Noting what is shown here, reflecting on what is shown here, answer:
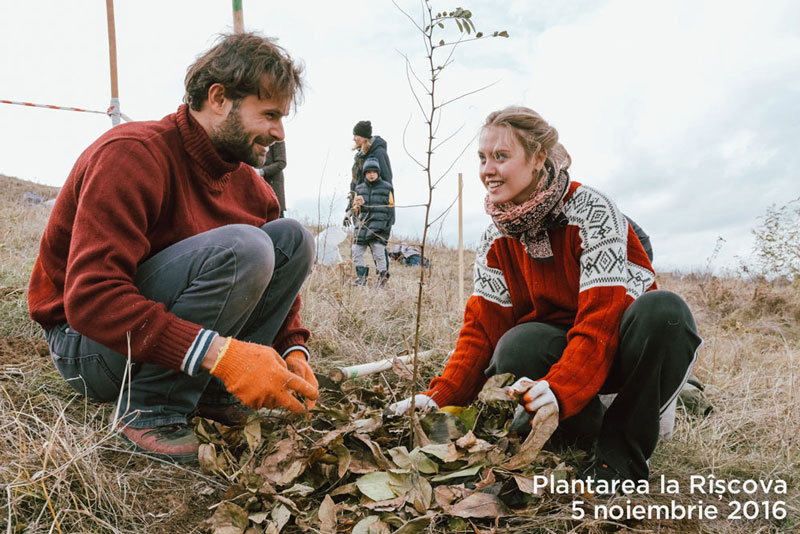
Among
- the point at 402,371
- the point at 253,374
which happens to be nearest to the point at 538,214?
the point at 402,371

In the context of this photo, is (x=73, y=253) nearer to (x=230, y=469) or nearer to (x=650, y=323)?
(x=230, y=469)

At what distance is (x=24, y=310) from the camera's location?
2498 mm

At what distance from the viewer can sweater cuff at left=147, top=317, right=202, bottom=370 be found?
138 cm

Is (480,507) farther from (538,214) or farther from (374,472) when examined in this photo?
(538,214)

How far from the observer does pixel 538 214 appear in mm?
1648

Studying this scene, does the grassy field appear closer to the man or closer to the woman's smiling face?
the man

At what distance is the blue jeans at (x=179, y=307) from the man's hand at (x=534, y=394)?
831 millimetres

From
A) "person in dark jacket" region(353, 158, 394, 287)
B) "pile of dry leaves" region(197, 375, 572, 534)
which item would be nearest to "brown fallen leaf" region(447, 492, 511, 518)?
"pile of dry leaves" region(197, 375, 572, 534)

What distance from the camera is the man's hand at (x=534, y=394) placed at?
56.6 inches

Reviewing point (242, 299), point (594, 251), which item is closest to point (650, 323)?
point (594, 251)

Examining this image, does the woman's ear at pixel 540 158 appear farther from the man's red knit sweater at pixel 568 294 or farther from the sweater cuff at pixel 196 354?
the sweater cuff at pixel 196 354

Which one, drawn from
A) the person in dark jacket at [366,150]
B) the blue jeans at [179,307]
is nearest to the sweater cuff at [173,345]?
the blue jeans at [179,307]

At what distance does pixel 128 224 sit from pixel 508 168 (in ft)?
3.70

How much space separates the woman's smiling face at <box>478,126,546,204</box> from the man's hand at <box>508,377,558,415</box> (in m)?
0.60
